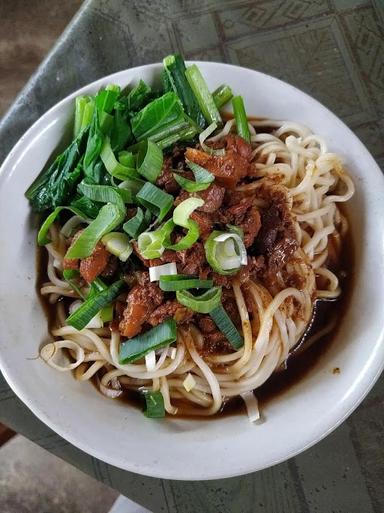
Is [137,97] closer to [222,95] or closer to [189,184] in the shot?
[222,95]

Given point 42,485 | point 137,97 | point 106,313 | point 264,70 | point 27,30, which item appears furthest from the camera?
point 27,30

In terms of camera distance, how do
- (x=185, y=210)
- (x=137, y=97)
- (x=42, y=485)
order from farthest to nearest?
(x=42, y=485)
(x=137, y=97)
(x=185, y=210)

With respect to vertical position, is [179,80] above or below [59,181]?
above

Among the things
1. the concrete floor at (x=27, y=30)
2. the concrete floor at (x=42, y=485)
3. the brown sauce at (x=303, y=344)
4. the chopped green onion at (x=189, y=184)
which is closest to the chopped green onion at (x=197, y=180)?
the chopped green onion at (x=189, y=184)

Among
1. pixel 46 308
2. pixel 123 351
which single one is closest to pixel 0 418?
pixel 46 308

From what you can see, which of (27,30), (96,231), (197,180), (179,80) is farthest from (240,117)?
(27,30)
